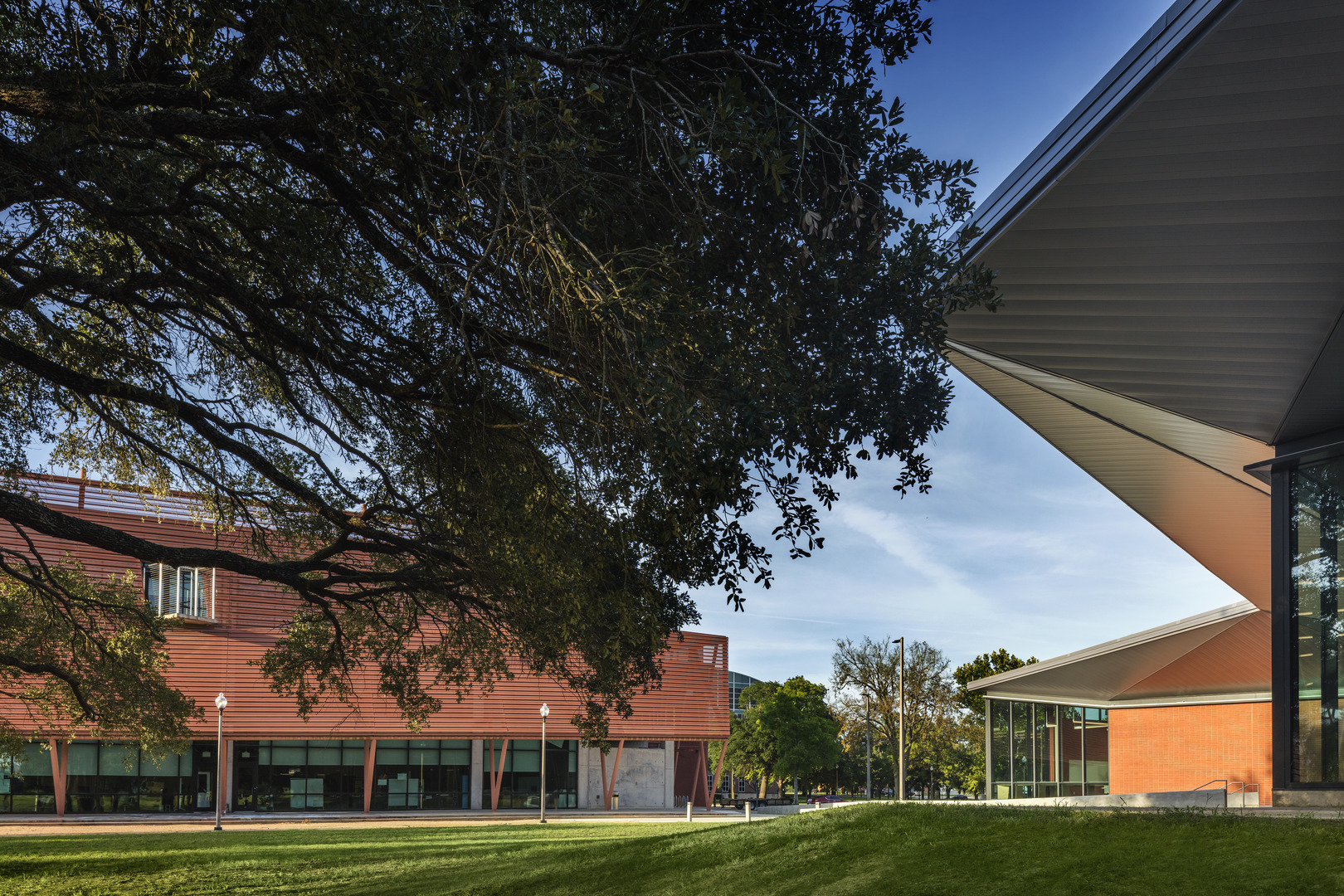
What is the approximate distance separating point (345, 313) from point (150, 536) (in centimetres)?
2751

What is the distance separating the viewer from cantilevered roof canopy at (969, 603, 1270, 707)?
29.4m

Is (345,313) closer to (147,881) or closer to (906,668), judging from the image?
(147,881)

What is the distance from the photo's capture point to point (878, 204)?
7.53m

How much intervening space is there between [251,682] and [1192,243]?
35395mm

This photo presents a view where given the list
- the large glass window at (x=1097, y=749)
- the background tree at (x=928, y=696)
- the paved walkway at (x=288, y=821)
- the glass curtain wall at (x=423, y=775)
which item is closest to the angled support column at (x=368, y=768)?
the paved walkway at (x=288, y=821)

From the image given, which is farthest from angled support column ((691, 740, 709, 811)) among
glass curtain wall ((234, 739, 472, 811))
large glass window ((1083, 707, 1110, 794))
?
large glass window ((1083, 707, 1110, 794))

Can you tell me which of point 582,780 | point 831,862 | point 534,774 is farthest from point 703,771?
point 831,862

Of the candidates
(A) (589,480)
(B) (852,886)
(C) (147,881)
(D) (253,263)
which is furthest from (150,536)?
(B) (852,886)

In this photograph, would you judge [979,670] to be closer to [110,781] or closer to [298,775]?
[298,775]

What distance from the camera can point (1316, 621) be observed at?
15.0 metres

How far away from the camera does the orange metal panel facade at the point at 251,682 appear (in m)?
35.1

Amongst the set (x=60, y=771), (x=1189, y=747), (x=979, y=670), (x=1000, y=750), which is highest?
(x=979, y=670)

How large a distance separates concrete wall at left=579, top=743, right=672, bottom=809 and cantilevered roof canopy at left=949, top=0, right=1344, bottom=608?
3543 centimetres

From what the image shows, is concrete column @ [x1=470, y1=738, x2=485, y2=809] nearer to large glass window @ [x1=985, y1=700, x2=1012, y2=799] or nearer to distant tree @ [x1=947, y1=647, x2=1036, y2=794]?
large glass window @ [x1=985, y1=700, x2=1012, y2=799]
